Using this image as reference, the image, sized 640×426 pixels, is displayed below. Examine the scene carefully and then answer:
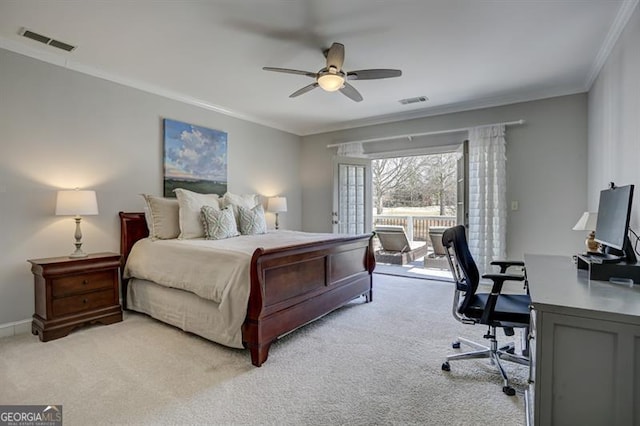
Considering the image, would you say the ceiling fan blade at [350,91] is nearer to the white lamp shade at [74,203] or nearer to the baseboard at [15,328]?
the white lamp shade at [74,203]

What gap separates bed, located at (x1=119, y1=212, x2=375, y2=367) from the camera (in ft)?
7.87

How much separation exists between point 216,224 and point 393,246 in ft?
13.1

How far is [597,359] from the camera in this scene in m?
1.21

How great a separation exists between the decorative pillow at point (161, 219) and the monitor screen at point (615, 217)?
3.75m

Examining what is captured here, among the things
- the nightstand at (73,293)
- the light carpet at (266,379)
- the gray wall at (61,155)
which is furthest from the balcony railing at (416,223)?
the nightstand at (73,293)

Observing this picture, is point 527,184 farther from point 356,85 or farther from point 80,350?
point 80,350

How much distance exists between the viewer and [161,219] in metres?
3.55

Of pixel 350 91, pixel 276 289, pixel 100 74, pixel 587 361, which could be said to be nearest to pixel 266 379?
pixel 276 289

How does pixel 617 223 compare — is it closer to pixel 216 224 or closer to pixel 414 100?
pixel 414 100

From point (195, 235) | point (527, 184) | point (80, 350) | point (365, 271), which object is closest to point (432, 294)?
point (365, 271)

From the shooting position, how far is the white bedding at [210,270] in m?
2.44

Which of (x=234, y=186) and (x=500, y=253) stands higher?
(x=234, y=186)

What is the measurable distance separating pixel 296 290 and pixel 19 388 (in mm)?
1917

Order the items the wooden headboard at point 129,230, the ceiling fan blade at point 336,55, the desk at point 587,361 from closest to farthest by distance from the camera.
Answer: the desk at point 587,361
the ceiling fan blade at point 336,55
the wooden headboard at point 129,230
